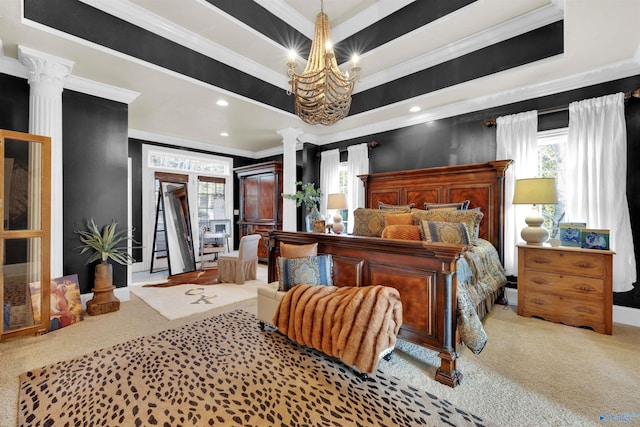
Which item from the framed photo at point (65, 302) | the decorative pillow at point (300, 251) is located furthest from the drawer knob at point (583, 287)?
the framed photo at point (65, 302)

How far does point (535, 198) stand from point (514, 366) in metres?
1.84

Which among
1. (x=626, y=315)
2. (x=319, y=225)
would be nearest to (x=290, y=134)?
(x=319, y=225)

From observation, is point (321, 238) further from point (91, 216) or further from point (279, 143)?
point (279, 143)

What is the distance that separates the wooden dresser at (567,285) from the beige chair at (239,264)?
12.5ft

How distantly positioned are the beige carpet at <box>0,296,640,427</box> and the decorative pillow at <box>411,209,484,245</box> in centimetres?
97

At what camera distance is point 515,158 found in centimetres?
342

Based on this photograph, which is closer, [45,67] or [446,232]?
[45,67]

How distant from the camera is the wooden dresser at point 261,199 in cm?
577

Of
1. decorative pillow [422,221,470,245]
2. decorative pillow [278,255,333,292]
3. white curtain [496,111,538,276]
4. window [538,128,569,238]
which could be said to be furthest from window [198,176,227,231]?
window [538,128,569,238]

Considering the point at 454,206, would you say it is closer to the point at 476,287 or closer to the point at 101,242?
the point at 476,287

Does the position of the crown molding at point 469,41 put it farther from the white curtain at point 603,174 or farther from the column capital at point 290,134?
the column capital at point 290,134

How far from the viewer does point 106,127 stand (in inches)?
135

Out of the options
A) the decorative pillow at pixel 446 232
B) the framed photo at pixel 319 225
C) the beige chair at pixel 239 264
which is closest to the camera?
the decorative pillow at pixel 446 232

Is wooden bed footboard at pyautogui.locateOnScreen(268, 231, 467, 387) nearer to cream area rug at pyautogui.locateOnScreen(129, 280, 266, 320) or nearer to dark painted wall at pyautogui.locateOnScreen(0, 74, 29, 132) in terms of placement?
cream area rug at pyautogui.locateOnScreen(129, 280, 266, 320)
